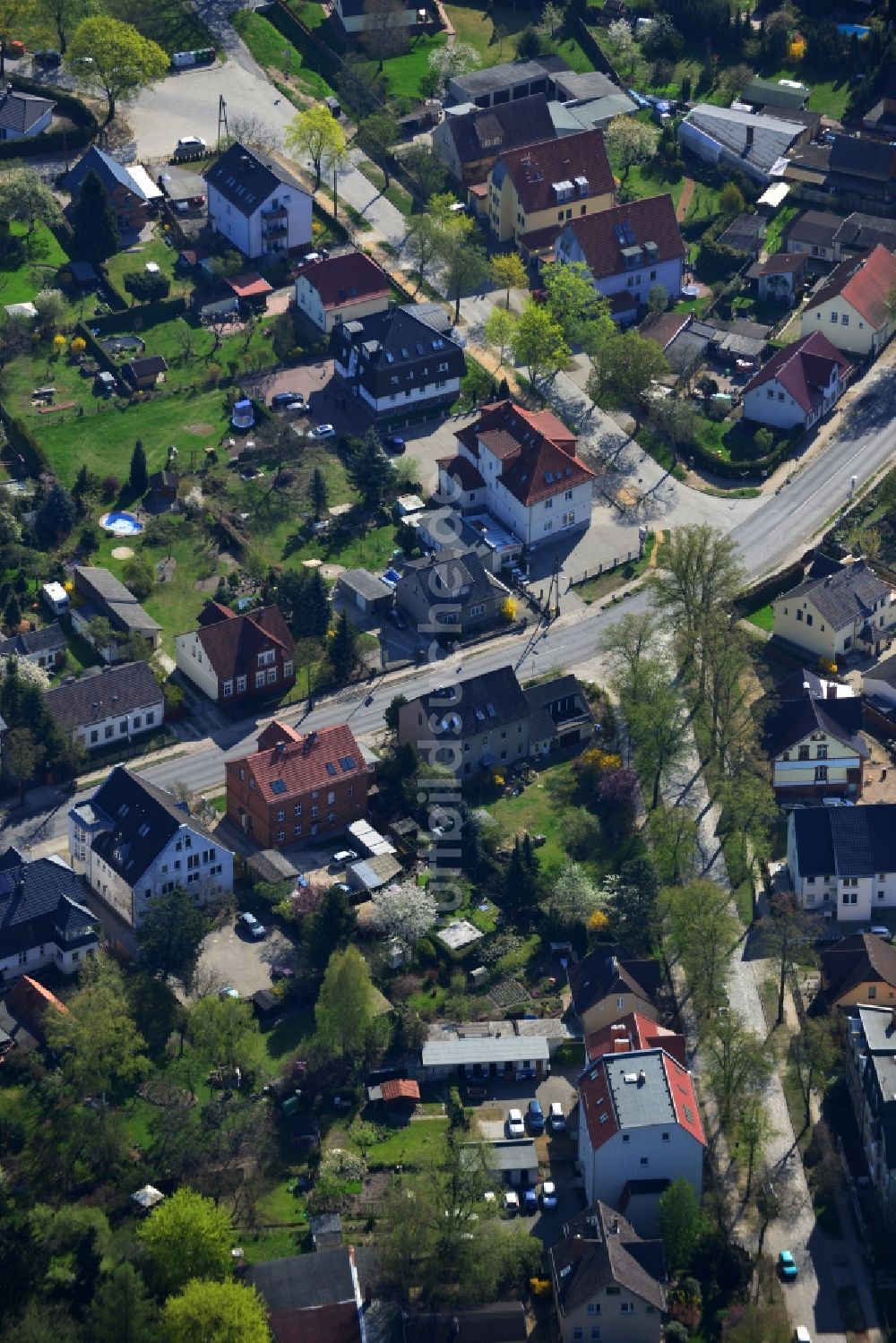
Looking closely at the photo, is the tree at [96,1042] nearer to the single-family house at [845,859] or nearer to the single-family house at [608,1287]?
the single-family house at [608,1287]

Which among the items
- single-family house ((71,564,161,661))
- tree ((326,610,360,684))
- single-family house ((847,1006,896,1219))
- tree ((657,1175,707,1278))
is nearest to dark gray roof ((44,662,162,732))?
single-family house ((71,564,161,661))

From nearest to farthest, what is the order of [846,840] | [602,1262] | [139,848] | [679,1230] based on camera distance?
[602,1262] < [679,1230] < [139,848] < [846,840]

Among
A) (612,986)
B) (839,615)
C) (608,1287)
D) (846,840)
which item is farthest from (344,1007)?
(839,615)

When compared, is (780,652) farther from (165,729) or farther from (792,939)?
(165,729)

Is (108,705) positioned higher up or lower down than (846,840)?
lower down

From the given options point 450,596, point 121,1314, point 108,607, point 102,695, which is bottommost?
point 108,607

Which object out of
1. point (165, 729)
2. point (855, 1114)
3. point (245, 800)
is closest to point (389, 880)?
point (245, 800)

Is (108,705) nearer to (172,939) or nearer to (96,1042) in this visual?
(172,939)

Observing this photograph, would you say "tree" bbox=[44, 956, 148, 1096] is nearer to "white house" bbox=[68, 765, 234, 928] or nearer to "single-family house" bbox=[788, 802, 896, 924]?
"white house" bbox=[68, 765, 234, 928]
